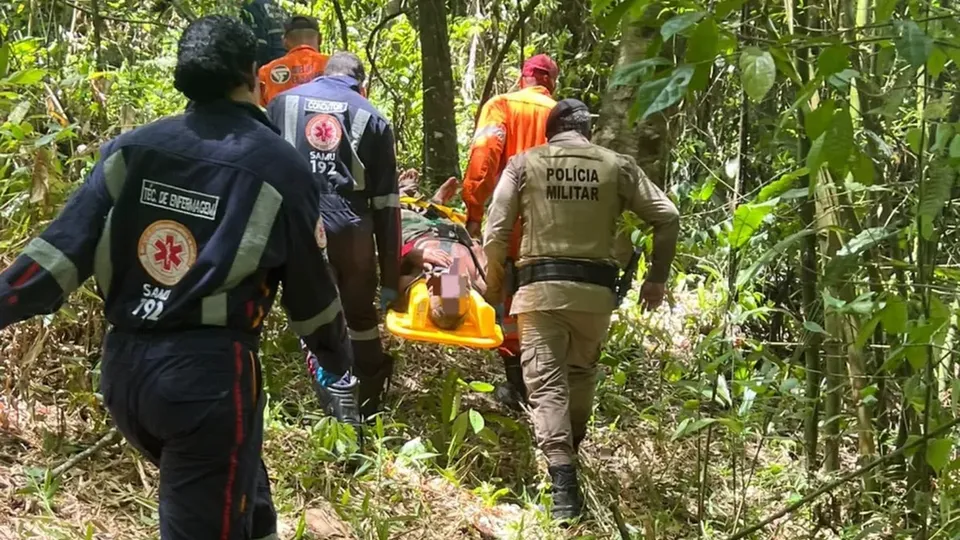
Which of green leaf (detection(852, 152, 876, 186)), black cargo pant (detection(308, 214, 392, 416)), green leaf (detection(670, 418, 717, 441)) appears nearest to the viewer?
green leaf (detection(852, 152, 876, 186))

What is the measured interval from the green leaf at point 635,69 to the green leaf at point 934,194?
751 millimetres

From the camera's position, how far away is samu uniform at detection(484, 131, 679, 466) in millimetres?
4113

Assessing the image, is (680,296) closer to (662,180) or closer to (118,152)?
(662,180)

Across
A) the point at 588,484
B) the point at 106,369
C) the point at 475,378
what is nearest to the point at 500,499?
the point at 588,484

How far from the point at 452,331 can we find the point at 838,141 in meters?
2.76

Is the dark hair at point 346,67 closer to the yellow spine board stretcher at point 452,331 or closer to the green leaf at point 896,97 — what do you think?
the yellow spine board stretcher at point 452,331

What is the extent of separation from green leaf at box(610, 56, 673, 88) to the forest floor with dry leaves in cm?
161

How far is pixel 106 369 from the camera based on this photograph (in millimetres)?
2422

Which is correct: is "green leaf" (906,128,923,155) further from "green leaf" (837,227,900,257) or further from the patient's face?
the patient's face

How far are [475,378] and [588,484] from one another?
1.45 m

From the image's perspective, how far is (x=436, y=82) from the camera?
21.4 feet

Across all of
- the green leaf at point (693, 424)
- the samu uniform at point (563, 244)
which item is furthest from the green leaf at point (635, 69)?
the samu uniform at point (563, 244)

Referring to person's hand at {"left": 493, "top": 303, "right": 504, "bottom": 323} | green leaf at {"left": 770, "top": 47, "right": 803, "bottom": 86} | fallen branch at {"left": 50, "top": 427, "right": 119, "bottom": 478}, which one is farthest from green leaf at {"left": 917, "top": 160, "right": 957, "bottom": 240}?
fallen branch at {"left": 50, "top": 427, "right": 119, "bottom": 478}

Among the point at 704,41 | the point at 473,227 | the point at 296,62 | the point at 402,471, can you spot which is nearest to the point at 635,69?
the point at 704,41
